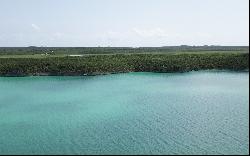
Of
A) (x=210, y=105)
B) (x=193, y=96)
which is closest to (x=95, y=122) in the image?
(x=210, y=105)

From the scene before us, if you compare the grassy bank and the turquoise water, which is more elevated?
the grassy bank

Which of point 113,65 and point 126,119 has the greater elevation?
point 113,65

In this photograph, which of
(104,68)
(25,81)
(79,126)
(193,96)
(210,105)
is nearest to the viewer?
(79,126)

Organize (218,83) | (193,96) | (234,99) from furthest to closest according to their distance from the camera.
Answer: (218,83) < (193,96) < (234,99)

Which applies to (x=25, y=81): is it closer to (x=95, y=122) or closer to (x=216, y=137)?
(x=95, y=122)

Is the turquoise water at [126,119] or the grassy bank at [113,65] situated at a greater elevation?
the grassy bank at [113,65]

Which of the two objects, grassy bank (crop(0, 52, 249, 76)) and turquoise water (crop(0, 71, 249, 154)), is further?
grassy bank (crop(0, 52, 249, 76))

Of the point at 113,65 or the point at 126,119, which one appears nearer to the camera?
the point at 126,119

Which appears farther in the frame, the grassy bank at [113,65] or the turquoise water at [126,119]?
the grassy bank at [113,65]
